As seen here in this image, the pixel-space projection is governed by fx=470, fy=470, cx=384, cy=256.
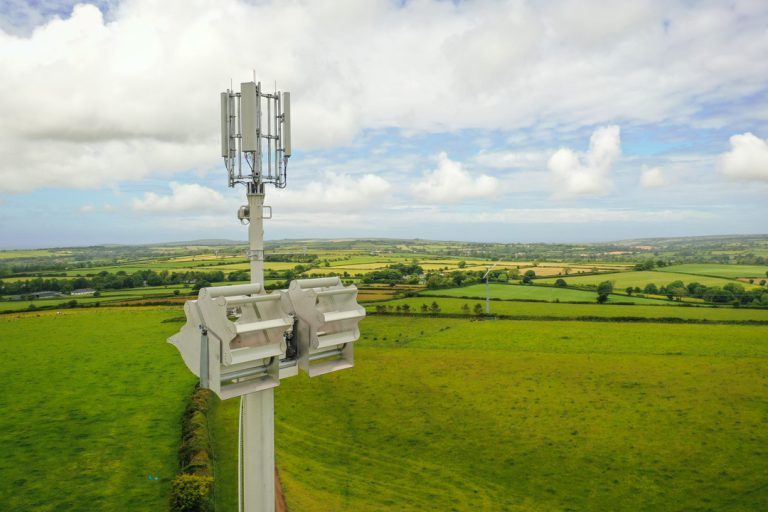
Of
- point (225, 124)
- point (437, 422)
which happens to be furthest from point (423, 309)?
point (225, 124)

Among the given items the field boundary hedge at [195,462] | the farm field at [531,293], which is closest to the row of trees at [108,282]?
the farm field at [531,293]

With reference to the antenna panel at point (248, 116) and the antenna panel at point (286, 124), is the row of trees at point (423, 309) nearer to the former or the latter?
the antenna panel at point (286, 124)

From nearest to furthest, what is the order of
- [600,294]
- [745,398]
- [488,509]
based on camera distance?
[488,509] → [745,398] → [600,294]

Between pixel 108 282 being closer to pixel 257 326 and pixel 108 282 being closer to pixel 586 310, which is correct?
pixel 586 310

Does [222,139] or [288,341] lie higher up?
[222,139]

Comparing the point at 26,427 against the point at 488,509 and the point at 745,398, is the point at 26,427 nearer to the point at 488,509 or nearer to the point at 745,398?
the point at 488,509

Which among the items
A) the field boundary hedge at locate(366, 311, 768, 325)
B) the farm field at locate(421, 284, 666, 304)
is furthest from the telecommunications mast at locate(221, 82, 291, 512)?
the farm field at locate(421, 284, 666, 304)

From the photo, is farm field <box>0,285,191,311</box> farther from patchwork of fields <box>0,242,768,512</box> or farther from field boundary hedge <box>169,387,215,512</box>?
field boundary hedge <box>169,387,215,512</box>

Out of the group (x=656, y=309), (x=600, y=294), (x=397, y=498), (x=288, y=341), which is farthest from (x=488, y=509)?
(x=600, y=294)
